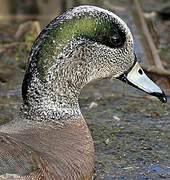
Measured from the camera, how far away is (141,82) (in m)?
4.15

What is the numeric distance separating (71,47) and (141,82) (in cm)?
54

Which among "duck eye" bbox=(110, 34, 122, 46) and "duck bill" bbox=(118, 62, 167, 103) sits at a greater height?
"duck eye" bbox=(110, 34, 122, 46)

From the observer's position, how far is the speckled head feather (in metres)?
3.89

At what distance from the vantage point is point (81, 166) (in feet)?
12.2

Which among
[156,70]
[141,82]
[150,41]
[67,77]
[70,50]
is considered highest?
[70,50]

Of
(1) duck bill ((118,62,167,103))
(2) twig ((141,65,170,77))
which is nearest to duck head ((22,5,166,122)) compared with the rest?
(1) duck bill ((118,62,167,103))

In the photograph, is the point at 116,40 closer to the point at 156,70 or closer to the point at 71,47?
the point at 71,47

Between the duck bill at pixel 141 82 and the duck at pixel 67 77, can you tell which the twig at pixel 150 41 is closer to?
the duck bill at pixel 141 82

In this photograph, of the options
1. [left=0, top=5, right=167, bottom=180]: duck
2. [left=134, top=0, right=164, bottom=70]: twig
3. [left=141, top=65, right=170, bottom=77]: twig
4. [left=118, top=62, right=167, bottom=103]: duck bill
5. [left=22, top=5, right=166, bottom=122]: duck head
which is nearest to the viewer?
[left=0, top=5, right=167, bottom=180]: duck

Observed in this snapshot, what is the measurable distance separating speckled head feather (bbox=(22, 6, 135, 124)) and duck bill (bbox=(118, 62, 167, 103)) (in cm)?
23

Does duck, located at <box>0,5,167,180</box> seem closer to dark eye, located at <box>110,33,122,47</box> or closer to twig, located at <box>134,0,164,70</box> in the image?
dark eye, located at <box>110,33,122,47</box>

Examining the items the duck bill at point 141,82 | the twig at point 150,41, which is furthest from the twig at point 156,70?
the duck bill at point 141,82

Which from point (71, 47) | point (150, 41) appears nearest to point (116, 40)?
point (71, 47)

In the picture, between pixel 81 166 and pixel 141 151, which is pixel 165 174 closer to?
pixel 141 151
